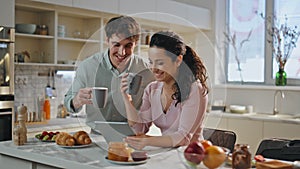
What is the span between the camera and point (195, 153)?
1646mm

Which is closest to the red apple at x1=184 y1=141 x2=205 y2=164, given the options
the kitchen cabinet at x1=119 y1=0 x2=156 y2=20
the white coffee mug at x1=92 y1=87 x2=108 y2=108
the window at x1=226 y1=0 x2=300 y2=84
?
the white coffee mug at x1=92 y1=87 x2=108 y2=108

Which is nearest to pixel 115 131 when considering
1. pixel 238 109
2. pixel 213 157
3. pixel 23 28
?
pixel 213 157

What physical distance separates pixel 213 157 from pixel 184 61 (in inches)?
20.7

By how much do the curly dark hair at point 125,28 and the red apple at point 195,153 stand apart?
676 millimetres

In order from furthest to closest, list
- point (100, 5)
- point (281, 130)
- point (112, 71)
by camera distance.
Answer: point (281, 130) < point (100, 5) < point (112, 71)

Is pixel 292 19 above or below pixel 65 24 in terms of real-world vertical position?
above

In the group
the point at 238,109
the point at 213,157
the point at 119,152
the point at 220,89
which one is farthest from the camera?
the point at 238,109

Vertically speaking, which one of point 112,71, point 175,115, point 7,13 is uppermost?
point 7,13

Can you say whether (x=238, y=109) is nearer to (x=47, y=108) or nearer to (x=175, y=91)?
(x=47, y=108)

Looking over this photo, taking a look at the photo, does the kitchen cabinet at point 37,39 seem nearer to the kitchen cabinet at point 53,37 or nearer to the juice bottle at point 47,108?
the kitchen cabinet at point 53,37

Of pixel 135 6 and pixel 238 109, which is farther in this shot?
pixel 238 109

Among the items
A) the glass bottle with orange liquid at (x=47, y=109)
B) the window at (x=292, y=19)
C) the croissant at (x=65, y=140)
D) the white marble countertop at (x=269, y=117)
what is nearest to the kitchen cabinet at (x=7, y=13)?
the glass bottle with orange liquid at (x=47, y=109)

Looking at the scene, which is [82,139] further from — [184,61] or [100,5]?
[100,5]

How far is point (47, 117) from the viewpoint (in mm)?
4480
